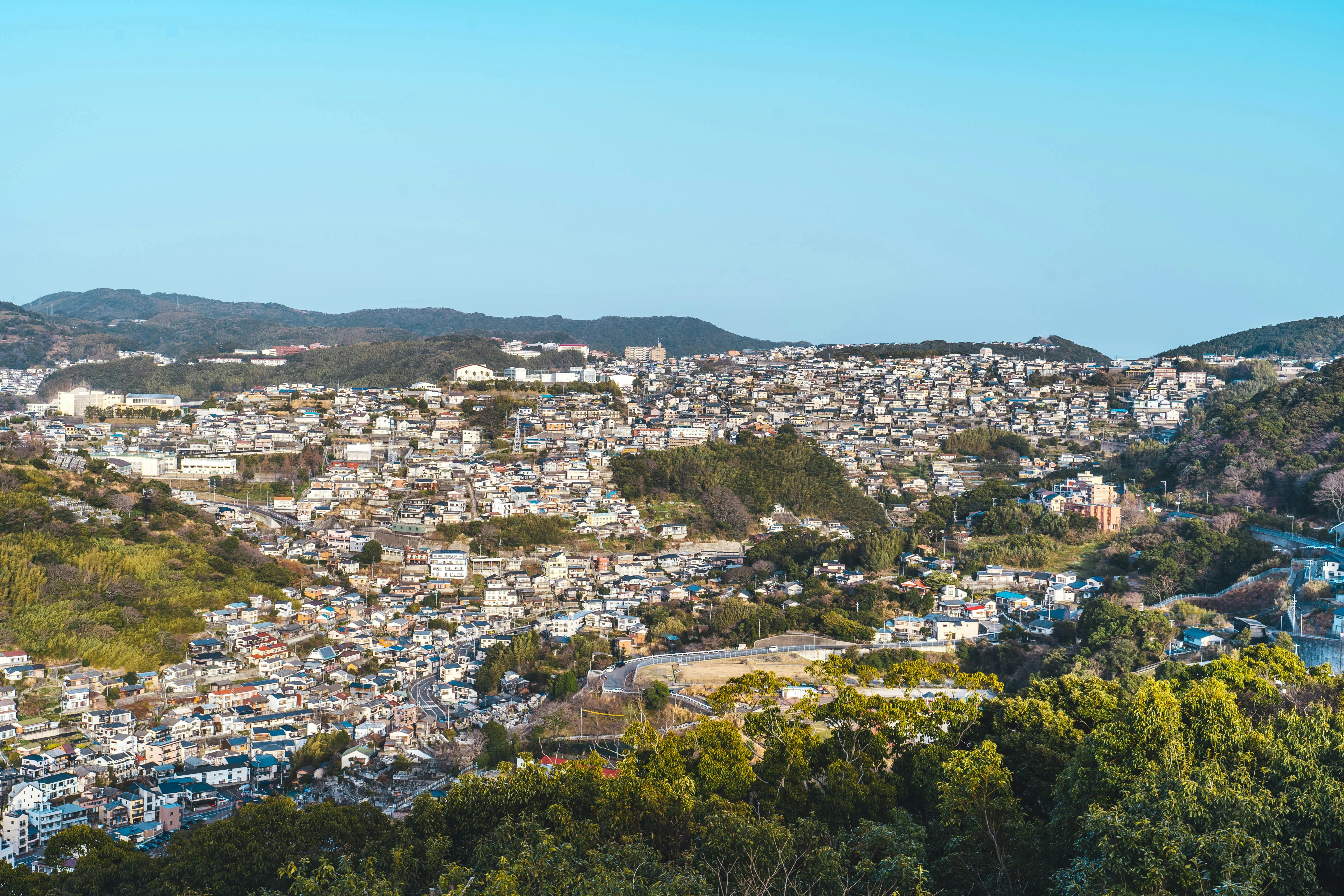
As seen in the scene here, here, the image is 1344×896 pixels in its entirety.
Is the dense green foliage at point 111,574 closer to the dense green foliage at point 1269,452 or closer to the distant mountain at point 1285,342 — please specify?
the dense green foliage at point 1269,452

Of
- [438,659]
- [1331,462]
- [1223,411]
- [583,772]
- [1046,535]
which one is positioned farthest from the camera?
[1223,411]

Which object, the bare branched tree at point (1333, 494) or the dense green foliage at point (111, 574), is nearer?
the dense green foliage at point (111, 574)

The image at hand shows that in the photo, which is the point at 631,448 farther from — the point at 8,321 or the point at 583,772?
the point at 8,321

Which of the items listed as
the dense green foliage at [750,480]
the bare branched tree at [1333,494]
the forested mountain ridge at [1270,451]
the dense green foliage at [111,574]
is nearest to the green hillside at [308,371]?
the dense green foliage at [750,480]

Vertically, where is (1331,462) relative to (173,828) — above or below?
above

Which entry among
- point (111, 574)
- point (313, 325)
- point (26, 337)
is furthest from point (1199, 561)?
point (313, 325)

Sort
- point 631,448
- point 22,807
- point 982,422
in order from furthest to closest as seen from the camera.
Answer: point 982,422
point 631,448
point 22,807

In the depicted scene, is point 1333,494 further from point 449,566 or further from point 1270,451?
point 449,566

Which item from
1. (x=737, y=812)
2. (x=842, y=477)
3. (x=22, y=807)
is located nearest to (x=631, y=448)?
(x=842, y=477)
